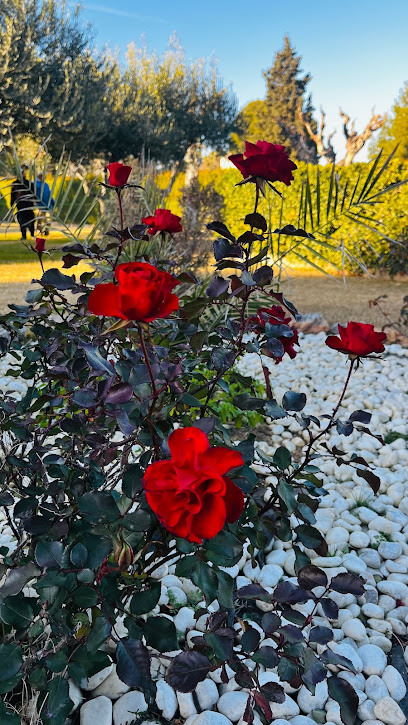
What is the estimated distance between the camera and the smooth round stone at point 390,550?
5.99 feet

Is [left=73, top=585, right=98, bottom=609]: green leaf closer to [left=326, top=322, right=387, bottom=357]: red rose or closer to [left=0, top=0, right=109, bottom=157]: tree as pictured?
[left=326, top=322, right=387, bottom=357]: red rose

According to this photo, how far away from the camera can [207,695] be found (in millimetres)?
1249

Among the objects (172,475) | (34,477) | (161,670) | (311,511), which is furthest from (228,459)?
(161,670)

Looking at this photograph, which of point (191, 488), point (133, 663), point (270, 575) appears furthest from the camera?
point (270, 575)

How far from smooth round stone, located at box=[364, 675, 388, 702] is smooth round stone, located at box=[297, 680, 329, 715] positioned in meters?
0.11

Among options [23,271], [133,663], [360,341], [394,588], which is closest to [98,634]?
[133,663]

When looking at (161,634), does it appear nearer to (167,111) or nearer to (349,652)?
(349,652)

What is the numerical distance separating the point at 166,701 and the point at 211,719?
114mm

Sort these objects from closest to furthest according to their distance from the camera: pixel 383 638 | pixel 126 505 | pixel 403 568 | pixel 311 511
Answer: pixel 126 505 < pixel 311 511 < pixel 383 638 < pixel 403 568

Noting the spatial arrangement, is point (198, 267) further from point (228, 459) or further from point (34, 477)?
point (228, 459)

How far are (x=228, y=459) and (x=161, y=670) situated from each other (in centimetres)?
92

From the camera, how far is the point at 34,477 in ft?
4.05

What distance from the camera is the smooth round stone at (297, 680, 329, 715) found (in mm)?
1273

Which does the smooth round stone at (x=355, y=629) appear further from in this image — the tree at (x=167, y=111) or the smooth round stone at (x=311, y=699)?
the tree at (x=167, y=111)
